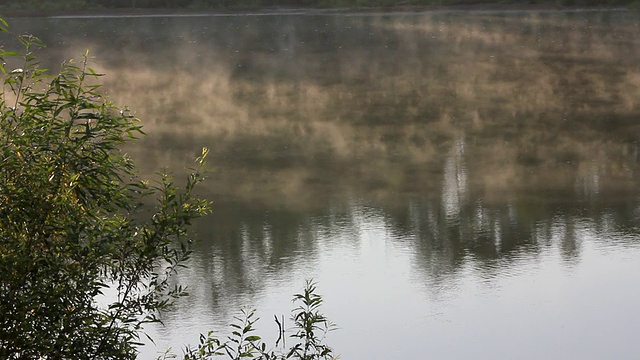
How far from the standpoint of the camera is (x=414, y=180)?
12.2 meters

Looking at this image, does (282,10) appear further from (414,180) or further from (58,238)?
(58,238)

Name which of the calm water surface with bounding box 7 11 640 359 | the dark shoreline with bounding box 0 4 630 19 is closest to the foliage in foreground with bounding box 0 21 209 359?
the calm water surface with bounding box 7 11 640 359

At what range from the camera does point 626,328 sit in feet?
24.9

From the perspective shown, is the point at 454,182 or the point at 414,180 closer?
the point at 454,182

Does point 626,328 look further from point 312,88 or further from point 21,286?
point 312,88

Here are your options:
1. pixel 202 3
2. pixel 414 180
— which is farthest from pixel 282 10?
pixel 414 180

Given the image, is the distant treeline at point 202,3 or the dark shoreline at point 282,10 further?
the distant treeline at point 202,3

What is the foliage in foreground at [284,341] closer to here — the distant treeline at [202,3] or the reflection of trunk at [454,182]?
the reflection of trunk at [454,182]

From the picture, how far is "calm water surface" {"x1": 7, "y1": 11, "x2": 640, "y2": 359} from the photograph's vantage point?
7.91m

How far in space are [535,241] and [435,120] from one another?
5.75 metres

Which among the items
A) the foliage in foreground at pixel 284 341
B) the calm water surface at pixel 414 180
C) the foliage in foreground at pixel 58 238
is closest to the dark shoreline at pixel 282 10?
the calm water surface at pixel 414 180

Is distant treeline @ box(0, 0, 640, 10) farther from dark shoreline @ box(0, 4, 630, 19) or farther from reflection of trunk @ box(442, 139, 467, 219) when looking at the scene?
reflection of trunk @ box(442, 139, 467, 219)

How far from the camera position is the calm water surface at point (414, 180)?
311 inches

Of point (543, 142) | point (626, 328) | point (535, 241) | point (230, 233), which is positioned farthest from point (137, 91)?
point (626, 328)
